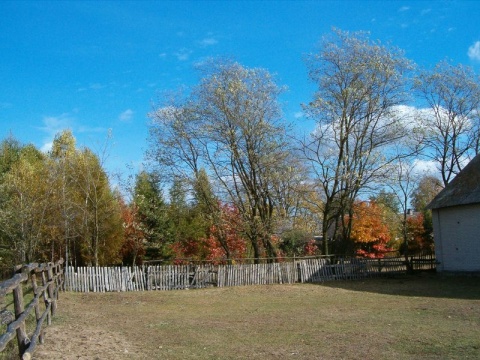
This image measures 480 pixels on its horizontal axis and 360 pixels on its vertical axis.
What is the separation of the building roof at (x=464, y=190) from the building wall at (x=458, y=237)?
43cm

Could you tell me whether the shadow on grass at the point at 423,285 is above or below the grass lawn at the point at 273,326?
below

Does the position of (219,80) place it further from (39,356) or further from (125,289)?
(39,356)

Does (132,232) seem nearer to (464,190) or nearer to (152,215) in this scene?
(152,215)

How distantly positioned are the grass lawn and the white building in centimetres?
535

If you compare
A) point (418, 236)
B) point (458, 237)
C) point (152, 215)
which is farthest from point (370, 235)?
point (152, 215)

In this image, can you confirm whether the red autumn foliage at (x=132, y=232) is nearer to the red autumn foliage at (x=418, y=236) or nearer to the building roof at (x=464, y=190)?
the building roof at (x=464, y=190)

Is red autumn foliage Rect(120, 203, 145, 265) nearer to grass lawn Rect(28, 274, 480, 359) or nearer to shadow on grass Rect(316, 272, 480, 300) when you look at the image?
grass lawn Rect(28, 274, 480, 359)

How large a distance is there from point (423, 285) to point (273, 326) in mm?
12269

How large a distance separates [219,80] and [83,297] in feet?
44.2

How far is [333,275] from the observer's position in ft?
83.6

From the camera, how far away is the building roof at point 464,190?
23406mm

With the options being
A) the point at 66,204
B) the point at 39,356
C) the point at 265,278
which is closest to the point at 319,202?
the point at 265,278

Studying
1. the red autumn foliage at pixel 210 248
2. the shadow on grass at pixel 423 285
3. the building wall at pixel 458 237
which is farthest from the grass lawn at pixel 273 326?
the red autumn foliage at pixel 210 248

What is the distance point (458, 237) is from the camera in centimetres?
2434
